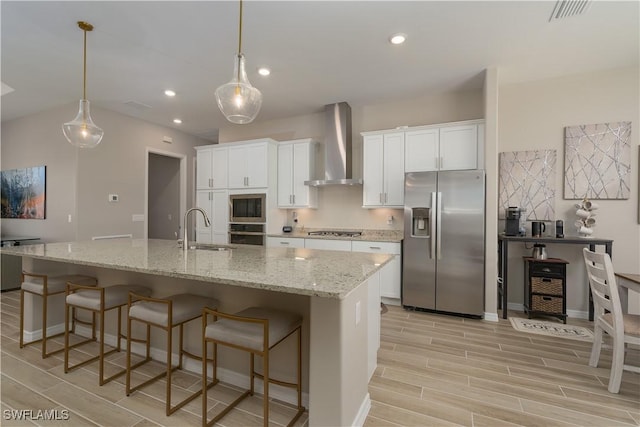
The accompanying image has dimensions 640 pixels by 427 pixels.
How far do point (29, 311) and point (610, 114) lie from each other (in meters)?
6.45

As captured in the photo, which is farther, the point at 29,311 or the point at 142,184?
the point at 142,184

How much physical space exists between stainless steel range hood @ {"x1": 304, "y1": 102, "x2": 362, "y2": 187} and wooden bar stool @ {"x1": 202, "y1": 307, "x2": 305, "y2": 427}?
2.90 metres

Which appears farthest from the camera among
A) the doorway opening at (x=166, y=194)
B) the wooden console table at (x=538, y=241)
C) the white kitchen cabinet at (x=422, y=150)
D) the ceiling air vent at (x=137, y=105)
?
the doorway opening at (x=166, y=194)

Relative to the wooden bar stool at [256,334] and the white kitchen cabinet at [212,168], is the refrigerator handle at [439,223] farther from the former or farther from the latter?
the white kitchen cabinet at [212,168]

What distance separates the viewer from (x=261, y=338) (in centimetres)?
153

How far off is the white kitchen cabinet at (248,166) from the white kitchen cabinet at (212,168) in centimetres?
14

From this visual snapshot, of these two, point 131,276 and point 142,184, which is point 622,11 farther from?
point 142,184

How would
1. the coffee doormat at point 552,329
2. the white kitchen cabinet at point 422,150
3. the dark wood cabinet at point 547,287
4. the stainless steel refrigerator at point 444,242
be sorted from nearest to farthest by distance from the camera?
the coffee doormat at point 552,329 < the dark wood cabinet at point 547,287 < the stainless steel refrigerator at point 444,242 < the white kitchen cabinet at point 422,150

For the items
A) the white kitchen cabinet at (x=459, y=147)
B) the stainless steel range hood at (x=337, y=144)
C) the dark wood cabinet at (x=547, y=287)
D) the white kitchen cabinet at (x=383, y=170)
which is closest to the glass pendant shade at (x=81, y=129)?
the stainless steel range hood at (x=337, y=144)

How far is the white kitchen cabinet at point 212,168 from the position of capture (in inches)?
204

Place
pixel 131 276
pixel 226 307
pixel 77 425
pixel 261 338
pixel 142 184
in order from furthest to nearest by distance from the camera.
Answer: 1. pixel 142 184
2. pixel 131 276
3. pixel 226 307
4. pixel 77 425
5. pixel 261 338

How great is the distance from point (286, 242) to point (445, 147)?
2.60 meters

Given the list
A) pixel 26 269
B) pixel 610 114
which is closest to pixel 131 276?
pixel 26 269

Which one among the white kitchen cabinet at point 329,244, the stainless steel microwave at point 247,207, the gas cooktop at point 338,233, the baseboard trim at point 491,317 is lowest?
the baseboard trim at point 491,317
